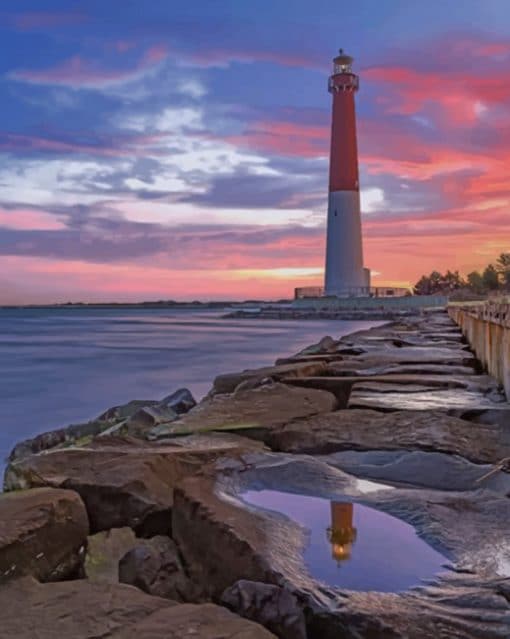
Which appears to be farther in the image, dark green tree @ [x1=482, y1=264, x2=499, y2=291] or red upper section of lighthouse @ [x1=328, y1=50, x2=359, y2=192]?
dark green tree @ [x1=482, y1=264, x2=499, y2=291]

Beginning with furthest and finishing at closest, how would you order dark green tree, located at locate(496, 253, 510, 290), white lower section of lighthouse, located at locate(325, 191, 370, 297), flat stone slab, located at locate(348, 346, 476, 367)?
dark green tree, located at locate(496, 253, 510, 290) → white lower section of lighthouse, located at locate(325, 191, 370, 297) → flat stone slab, located at locate(348, 346, 476, 367)

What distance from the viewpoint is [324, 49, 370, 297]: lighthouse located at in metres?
28.8

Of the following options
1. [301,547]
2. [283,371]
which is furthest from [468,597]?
[283,371]

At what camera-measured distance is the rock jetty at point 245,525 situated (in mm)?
1159

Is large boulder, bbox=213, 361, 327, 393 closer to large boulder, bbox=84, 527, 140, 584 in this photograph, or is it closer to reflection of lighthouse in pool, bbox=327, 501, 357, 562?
reflection of lighthouse in pool, bbox=327, 501, 357, 562

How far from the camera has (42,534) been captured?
4.77ft

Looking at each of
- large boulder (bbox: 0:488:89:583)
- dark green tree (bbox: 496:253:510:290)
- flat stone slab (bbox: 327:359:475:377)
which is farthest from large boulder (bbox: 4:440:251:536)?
dark green tree (bbox: 496:253:510:290)

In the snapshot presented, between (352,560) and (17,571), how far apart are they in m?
0.69

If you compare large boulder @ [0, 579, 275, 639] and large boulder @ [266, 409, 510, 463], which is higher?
large boulder @ [266, 409, 510, 463]

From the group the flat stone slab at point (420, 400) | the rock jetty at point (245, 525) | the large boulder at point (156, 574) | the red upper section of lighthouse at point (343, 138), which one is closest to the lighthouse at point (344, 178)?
the red upper section of lighthouse at point (343, 138)

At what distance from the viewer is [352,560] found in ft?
4.77

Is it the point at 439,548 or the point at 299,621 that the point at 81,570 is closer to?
the point at 299,621

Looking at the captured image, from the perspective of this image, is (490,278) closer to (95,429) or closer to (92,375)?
(92,375)

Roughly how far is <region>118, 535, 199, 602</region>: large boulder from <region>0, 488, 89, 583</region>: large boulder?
0.50ft
